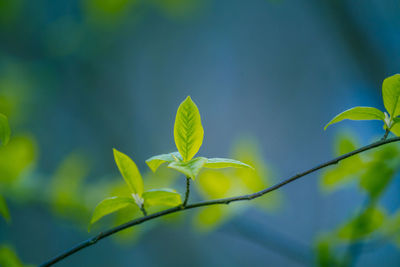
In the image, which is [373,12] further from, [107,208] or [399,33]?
[107,208]

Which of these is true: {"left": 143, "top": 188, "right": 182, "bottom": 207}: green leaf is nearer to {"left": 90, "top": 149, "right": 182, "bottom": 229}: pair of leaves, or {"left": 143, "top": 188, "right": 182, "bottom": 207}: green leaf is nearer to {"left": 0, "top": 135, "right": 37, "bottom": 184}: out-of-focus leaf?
{"left": 90, "top": 149, "right": 182, "bottom": 229}: pair of leaves

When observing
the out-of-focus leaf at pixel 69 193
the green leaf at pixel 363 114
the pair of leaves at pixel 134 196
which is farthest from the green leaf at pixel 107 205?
the out-of-focus leaf at pixel 69 193

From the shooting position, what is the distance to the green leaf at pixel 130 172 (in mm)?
279

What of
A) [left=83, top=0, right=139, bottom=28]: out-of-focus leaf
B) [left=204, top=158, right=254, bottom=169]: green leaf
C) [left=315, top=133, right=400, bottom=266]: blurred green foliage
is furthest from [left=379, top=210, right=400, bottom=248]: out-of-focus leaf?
[left=83, top=0, right=139, bottom=28]: out-of-focus leaf

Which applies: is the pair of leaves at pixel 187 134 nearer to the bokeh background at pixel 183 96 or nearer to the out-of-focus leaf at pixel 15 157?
the out-of-focus leaf at pixel 15 157

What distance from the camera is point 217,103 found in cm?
162

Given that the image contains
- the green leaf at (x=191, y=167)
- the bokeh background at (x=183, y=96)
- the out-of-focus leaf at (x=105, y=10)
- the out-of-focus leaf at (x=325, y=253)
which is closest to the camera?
the green leaf at (x=191, y=167)

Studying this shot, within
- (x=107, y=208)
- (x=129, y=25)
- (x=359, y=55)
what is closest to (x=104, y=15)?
(x=129, y=25)

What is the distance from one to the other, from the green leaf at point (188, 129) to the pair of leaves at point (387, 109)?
12 cm

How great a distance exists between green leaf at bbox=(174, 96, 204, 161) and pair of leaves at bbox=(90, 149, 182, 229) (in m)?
0.04

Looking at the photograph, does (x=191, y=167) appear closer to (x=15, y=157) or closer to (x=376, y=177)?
(x=376, y=177)

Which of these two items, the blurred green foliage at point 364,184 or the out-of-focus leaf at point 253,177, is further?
the out-of-focus leaf at point 253,177

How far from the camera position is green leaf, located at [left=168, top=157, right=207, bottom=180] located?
0.22 meters

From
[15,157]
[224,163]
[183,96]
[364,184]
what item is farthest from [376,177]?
[183,96]
